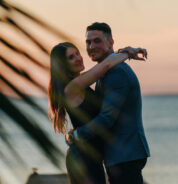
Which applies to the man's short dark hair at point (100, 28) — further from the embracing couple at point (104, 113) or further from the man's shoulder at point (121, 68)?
the man's shoulder at point (121, 68)

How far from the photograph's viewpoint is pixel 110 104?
Answer: 1.83 meters

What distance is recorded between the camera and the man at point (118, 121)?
1.83 metres

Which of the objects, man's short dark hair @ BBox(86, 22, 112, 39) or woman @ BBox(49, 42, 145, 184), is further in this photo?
man's short dark hair @ BBox(86, 22, 112, 39)

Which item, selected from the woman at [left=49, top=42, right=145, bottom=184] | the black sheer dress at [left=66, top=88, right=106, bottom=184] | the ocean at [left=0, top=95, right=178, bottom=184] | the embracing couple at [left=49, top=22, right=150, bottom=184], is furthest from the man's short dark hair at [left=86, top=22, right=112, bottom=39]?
the ocean at [left=0, top=95, right=178, bottom=184]

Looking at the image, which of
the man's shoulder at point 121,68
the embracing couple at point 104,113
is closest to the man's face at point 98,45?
the embracing couple at point 104,113

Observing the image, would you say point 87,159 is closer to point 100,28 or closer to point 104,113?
point 104,113

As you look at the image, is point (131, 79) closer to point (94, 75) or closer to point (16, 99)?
point (94, 75)

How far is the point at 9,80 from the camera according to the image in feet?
1.19

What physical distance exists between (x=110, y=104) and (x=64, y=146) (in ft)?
4.16

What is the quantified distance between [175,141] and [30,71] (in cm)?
3597

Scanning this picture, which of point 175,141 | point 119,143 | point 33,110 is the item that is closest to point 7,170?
point 33,110

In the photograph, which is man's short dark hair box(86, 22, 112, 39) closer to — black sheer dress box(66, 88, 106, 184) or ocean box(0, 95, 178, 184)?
black sheer dress box(66, 88, 106, 184)

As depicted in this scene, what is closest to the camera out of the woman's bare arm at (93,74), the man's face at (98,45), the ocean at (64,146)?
the ocean at (64,146)

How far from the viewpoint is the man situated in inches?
72.0
